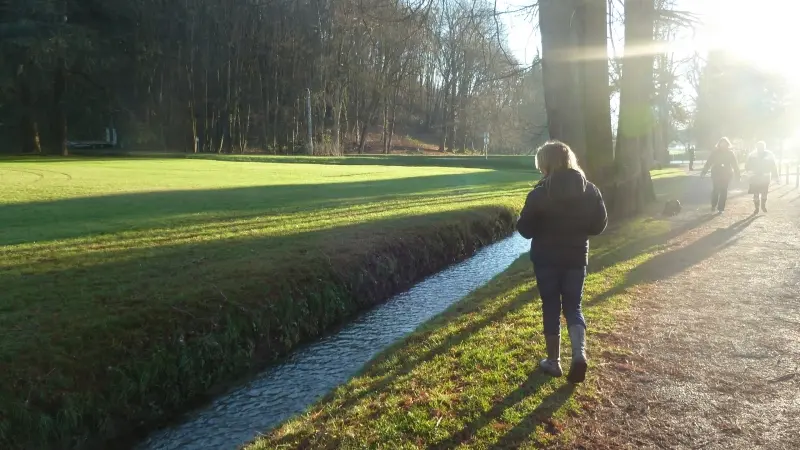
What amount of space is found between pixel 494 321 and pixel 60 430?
14.5 ft

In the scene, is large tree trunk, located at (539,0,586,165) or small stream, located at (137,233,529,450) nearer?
small stream, located at (137,233,529,450)

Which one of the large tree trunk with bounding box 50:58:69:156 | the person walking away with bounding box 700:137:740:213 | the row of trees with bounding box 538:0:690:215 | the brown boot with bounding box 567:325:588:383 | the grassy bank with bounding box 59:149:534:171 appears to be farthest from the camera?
the large tree trunk with bounding box 50:58:69:156

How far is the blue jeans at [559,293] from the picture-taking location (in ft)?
16.0

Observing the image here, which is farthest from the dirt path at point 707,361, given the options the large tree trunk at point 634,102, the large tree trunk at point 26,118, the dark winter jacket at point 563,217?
the large tree trunk at point 26,118

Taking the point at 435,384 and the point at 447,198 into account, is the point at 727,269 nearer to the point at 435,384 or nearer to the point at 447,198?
the point at 435,384

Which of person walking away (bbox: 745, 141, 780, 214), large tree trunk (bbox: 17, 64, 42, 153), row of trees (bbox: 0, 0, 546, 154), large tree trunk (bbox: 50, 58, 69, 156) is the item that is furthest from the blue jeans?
large tree trunk (bbox: 50, 58, 69, 156)

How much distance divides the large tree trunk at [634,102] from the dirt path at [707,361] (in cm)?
444

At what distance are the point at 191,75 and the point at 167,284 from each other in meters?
45.8

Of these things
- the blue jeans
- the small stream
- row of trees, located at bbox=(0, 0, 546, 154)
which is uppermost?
row of trees, located at bbox=(0, 0, 546, 154)

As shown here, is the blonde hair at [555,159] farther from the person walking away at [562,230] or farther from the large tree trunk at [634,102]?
the large tree trunk at [634,102]

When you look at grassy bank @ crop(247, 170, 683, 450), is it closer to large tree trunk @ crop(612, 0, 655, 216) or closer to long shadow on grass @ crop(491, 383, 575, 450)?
long shadow on grass @ crop(491, 383, 575, 450)

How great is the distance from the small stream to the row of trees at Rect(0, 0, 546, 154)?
25799mm

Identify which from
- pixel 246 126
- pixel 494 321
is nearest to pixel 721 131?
pixel 246 126

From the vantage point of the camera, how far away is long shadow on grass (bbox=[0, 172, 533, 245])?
34.2ft
